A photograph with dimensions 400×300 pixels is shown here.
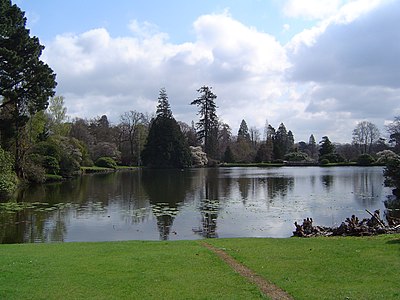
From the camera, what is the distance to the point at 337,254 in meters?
10.4

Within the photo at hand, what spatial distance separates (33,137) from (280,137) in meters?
77.8

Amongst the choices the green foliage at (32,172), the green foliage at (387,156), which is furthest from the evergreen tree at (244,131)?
the green foliage at (32,172)

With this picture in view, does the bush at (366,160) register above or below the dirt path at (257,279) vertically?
above

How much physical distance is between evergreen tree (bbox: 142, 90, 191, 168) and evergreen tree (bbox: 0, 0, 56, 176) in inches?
1798

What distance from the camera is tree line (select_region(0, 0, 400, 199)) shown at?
34.4 m

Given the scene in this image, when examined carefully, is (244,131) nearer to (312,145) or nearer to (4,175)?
(312,145)

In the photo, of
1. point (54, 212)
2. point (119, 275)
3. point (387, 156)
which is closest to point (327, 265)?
point (119, 275)

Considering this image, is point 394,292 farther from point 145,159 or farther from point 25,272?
point 145,159

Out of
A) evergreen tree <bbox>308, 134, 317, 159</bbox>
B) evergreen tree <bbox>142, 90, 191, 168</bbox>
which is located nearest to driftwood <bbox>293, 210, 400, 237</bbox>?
evergreen tree <bbox>142, 90, 191, 168</bbox>

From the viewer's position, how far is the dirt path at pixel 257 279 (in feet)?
24.2

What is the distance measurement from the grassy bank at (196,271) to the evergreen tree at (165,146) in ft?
237

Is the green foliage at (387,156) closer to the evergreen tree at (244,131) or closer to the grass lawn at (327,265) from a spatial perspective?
the grass lawn at (327,265)

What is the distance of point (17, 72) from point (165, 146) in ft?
167

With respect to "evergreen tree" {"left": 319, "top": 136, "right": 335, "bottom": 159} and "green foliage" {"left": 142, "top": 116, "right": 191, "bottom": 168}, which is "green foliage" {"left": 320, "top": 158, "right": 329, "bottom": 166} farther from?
"green foliage" {"left": 142, "top": 116, "right": 191, "bottom": 168}
